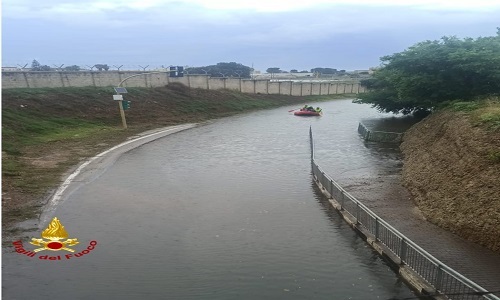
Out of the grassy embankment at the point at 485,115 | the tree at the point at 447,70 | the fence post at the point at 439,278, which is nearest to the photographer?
the fence post at the point at 439,278

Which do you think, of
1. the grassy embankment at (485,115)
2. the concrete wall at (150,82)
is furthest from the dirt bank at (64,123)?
the grassy embankment at (485,115)

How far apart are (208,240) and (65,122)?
36.9 m

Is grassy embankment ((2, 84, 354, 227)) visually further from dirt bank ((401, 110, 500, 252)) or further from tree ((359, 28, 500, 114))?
tree ((359, 28, 500, 114))

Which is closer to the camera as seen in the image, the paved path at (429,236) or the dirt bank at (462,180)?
the paved path at (429,236)

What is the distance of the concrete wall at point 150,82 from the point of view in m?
59.1

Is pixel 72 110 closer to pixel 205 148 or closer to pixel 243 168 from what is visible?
pixel 205 148

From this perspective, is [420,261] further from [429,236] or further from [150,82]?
[150,82]

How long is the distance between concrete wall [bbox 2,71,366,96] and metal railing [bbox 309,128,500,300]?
34.1m

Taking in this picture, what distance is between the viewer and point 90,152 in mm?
35750

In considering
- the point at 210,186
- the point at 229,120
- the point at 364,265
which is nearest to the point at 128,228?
the point at 210,186

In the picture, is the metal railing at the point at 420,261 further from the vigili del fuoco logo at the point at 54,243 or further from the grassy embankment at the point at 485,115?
the vigili del fuoco logo at the point at 54,243

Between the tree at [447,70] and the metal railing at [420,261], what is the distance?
23.9 metres

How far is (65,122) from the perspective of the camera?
48406 mm

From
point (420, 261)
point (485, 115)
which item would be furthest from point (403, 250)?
point (485, 115)
